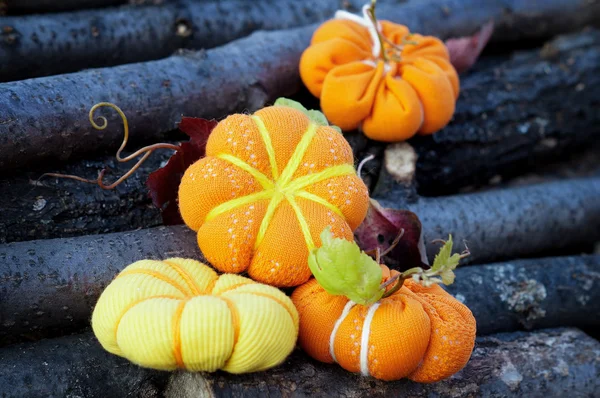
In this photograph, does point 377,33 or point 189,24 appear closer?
point 377,33

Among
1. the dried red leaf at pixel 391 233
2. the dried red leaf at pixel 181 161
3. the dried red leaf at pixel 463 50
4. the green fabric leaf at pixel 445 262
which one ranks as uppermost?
the dried red leaf at pixel 463 50

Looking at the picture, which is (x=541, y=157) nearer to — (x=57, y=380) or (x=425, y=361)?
(x=425, y=361)

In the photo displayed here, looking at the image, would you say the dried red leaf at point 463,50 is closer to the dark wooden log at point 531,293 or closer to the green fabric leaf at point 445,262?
the dark wooden log at point 531,293

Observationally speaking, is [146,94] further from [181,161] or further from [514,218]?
[514,218]

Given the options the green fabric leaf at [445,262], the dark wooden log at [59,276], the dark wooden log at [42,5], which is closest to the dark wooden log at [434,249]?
the dark wooden log at [59,276]

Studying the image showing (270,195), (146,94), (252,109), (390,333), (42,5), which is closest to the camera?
(390,333)

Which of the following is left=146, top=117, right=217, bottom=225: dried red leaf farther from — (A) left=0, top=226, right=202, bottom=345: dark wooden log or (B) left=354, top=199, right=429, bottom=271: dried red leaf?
(B) left=354, top=199, right=429, bottom=271: dried red leaf

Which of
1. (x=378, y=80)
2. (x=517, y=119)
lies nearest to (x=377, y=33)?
(x=378, y=80)
